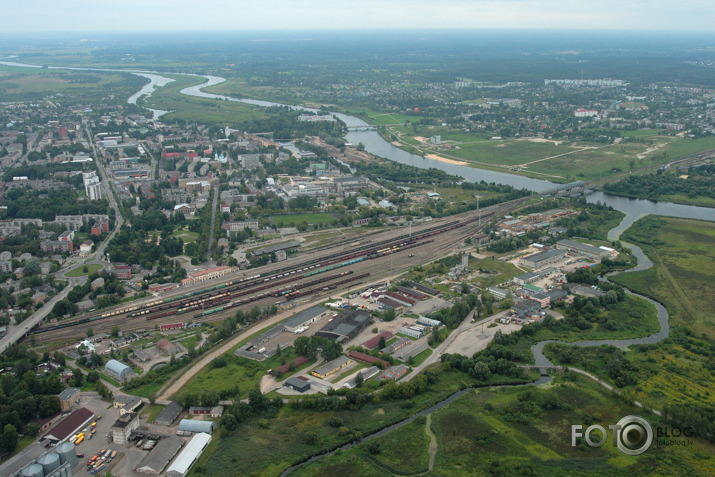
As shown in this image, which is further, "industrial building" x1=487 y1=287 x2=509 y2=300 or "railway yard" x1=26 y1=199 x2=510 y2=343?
"industrial building" x1=487 y1=287 x2=509 y2=300

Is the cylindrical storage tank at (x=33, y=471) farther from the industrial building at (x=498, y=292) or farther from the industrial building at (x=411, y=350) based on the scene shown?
the industrial building at (x=498, y=292)

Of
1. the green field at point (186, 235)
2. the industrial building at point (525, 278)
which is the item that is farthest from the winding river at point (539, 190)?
the green field at point (186, 235)

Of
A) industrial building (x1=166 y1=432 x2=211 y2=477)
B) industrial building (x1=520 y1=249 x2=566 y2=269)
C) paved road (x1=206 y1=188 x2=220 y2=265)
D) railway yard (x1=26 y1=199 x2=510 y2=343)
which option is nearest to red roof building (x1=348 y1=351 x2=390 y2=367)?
railway yard (x1=26 y1=199 x2=510 y2=343)

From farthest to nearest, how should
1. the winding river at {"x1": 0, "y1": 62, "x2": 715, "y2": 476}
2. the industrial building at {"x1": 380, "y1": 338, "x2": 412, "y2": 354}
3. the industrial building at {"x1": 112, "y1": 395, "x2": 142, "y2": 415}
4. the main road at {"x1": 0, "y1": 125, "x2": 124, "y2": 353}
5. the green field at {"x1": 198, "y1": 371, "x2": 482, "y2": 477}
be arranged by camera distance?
the main road at {"x1": 0, "y1": 125, "x2": 124, "y2": 353} < the industrial building at {"x1": 380, "y1": 338, "x2": 412, "y2": 354} < the winding river at {"x1": 0, "y1": 62, "x2": 715, "y2": 476} < the industrial building at {"x1": 112, "y1": 395, "x2": 142, "y2": 415} < the green field at {"x1": 198, "y1": 371, "x2": 482, "y2": 477}

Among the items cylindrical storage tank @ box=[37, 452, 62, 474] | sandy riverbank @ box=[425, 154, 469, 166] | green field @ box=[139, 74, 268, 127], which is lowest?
cylindrical storage tank @ box=[37, 452, 62, 474]

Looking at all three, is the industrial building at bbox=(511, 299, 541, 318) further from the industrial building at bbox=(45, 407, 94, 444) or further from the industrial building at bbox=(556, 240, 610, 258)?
the industrial building at bbox=(45, 407, 94, 444)
